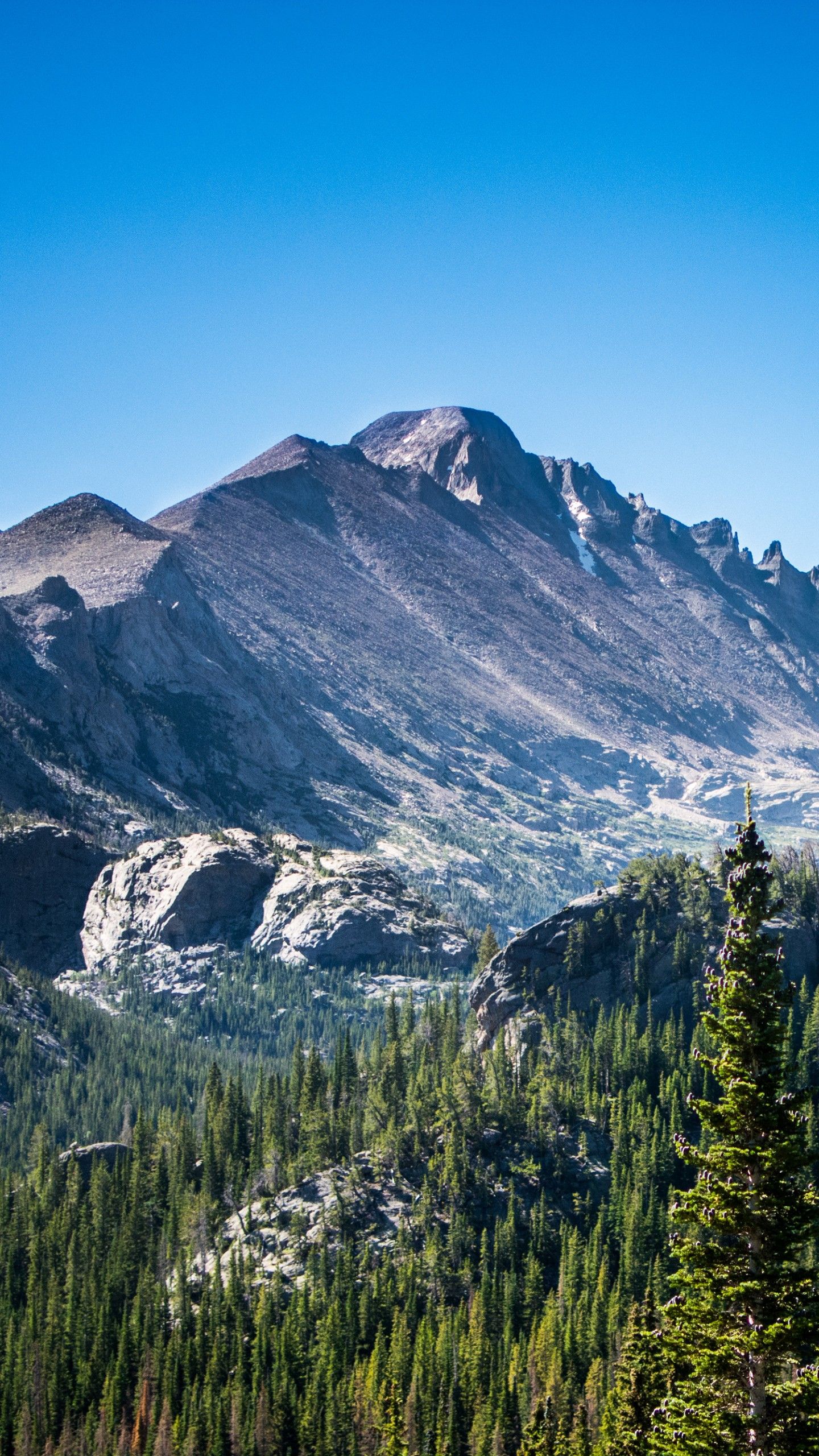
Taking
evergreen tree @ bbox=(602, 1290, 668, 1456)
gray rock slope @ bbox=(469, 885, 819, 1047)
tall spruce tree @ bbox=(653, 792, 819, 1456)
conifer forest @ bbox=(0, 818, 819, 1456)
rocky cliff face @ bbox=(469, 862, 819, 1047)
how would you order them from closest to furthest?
tall spruce tree @ bbox=(653, 792, 819, 1456) < evergreen tree @ bbox=(602, 1290, 668, 1456) < conifer forest @ bbox=(0, 818, 819, 1456) < gray rock slope @ bbox=(469, 885, 819, 1047) < rocky cliff face @ bbox=(469, 862, 819, 1047)

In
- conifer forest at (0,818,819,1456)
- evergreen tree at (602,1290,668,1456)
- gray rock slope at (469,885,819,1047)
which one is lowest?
conifer forest at (0,818,819,1456)

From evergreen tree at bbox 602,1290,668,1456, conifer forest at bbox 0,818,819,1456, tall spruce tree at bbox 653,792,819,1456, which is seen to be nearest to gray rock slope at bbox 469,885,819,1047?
conifer forest at bbox 0,818,819,1456

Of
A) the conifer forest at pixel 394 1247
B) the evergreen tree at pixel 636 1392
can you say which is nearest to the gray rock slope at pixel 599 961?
the conifer forest at pixel 394 1247

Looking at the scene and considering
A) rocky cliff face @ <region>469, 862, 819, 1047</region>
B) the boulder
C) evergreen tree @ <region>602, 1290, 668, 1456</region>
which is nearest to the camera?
evergreen tree @ <region>602, 1290, 668, 1456</region>

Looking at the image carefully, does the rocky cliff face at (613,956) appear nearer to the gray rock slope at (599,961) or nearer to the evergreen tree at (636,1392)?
the gray rock slope at (599,961)

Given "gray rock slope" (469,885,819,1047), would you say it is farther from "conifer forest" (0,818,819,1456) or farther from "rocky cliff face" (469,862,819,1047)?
"conifer forest" (0,818,819,1456)

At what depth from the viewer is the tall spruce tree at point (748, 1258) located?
26.8 meters

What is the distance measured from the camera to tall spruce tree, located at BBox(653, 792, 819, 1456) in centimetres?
2680

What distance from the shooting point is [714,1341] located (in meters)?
27.3

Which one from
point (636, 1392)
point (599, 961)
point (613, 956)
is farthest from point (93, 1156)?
point (636, 1392)

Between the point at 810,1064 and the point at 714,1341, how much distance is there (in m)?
101

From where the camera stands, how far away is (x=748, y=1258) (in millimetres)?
27516

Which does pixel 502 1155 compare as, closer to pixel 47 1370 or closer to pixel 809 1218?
pixel 47 1370

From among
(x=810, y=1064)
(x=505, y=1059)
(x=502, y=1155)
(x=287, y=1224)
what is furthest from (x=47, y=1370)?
(x=810, y=1064)
